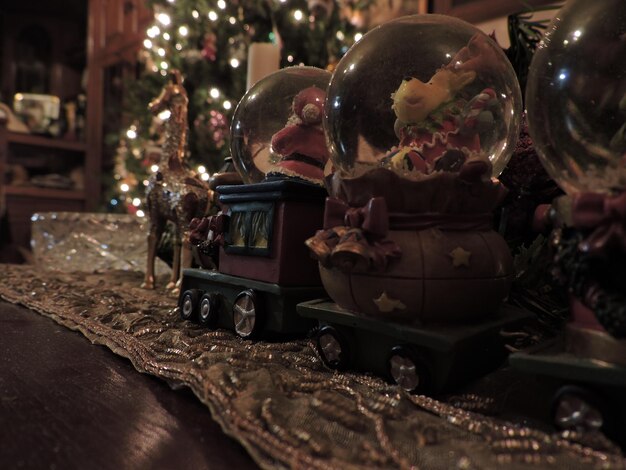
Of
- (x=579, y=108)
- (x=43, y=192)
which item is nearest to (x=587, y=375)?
(x=579, y=108)

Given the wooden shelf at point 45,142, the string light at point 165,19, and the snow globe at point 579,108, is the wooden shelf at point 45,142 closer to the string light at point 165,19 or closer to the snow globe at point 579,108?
the string light at point 165,19

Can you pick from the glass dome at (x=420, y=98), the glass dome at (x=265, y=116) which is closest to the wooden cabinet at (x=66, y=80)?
the glass dome at (x=265, y=116)

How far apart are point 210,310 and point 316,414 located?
1.05 feet

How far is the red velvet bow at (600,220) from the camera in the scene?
0.32 meters

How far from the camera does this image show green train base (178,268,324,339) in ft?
1.96

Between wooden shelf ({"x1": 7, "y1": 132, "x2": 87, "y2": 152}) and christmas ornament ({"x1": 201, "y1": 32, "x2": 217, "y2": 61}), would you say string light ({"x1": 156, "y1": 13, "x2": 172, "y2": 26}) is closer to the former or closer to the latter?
christmas ornament ({"x1": 201, "y1": 32, "x2": 217, "y2": 61})

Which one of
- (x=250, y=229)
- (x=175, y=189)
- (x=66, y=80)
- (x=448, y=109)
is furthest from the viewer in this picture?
(x=66, y=80)

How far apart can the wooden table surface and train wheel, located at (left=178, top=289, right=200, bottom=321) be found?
145 millimetres

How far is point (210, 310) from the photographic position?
67 cm

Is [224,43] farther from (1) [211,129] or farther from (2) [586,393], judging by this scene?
(2) [586,393]

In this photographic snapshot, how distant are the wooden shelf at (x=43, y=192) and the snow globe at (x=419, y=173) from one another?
247cm

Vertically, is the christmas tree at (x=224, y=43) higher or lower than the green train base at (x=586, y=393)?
higher

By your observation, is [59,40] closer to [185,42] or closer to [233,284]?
[185,42]

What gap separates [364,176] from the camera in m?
0.46
